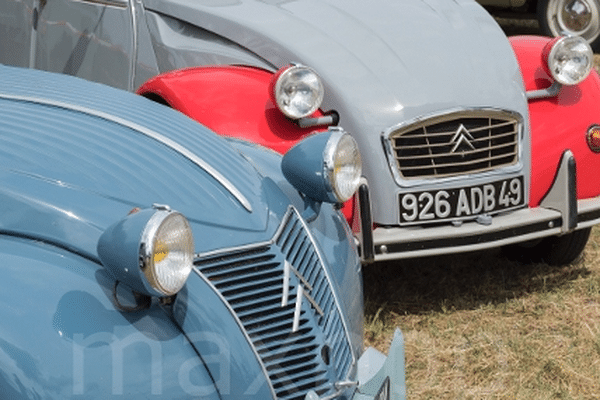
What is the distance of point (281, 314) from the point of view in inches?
81.1

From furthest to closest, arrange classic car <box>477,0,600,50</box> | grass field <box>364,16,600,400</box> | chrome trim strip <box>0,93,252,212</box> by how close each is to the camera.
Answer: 1. classic car <box>477,0,600,50</box>
2. grass field <box>364,16,600,400</box>
3. chrome trim strip <box>0,93,252,212</box>

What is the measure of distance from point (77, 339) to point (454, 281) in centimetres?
280

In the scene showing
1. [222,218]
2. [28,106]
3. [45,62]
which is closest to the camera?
[222,218]

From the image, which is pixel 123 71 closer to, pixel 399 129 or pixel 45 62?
pixel 45 62

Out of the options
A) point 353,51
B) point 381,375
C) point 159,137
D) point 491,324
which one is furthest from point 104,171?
point 491,324

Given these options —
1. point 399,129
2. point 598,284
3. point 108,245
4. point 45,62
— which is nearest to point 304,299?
point 108,245

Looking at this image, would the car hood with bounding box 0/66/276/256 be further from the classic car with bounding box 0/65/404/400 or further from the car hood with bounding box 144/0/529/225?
the car hood with bounding box 144/0/529/225

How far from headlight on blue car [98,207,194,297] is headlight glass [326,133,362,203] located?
0.67 metres

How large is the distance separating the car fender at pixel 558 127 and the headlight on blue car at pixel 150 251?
93.5 inches

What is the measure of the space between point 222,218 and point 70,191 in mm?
343

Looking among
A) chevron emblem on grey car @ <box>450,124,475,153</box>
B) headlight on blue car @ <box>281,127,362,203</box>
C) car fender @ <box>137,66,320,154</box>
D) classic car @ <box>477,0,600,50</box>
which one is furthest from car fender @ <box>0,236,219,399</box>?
classic car @ <box>477,0,600,50</box>

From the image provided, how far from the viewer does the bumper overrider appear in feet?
11.6

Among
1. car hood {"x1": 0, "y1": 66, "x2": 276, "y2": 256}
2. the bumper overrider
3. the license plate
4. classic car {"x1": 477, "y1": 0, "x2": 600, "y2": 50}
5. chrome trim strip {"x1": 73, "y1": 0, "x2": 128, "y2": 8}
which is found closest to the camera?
car hood {"x1": 0, "y1": 66, "x2": 276, "y2": 256}

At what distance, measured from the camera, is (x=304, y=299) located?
6.99ft
